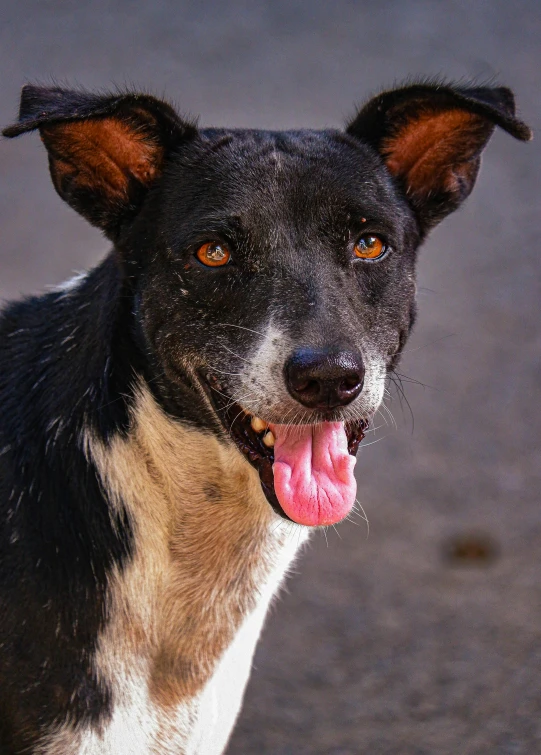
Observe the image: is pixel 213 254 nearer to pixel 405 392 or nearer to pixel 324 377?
pixel 324 377

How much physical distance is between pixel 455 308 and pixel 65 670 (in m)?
5.17

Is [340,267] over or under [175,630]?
over

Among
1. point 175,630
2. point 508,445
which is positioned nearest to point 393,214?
point 175,630

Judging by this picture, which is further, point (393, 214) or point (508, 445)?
point (508, 445)

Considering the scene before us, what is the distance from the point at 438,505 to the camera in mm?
5770

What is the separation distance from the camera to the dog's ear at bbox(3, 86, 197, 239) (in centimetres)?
287

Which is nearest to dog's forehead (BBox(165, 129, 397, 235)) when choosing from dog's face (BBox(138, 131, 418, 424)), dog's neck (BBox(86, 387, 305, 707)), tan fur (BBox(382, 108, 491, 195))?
dog's face (BBox(138, 131, 418, 424))

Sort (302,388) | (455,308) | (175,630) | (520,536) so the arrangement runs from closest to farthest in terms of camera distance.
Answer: (302,388), (175,630), (520,536), (455,308)

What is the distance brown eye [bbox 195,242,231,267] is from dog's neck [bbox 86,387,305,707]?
38 centimetres

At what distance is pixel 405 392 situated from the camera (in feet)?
21.9

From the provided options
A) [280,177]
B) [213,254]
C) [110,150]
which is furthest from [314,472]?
[110,150]

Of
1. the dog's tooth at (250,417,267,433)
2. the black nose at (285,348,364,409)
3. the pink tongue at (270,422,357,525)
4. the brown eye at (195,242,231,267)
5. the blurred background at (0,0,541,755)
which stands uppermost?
the brown eye at (195,242,231,267)

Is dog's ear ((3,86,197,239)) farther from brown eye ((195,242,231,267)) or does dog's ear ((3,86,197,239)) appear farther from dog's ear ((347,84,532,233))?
dog's ear ((347,84,532,233))

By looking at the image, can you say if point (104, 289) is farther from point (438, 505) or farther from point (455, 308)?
point (455, 308)
